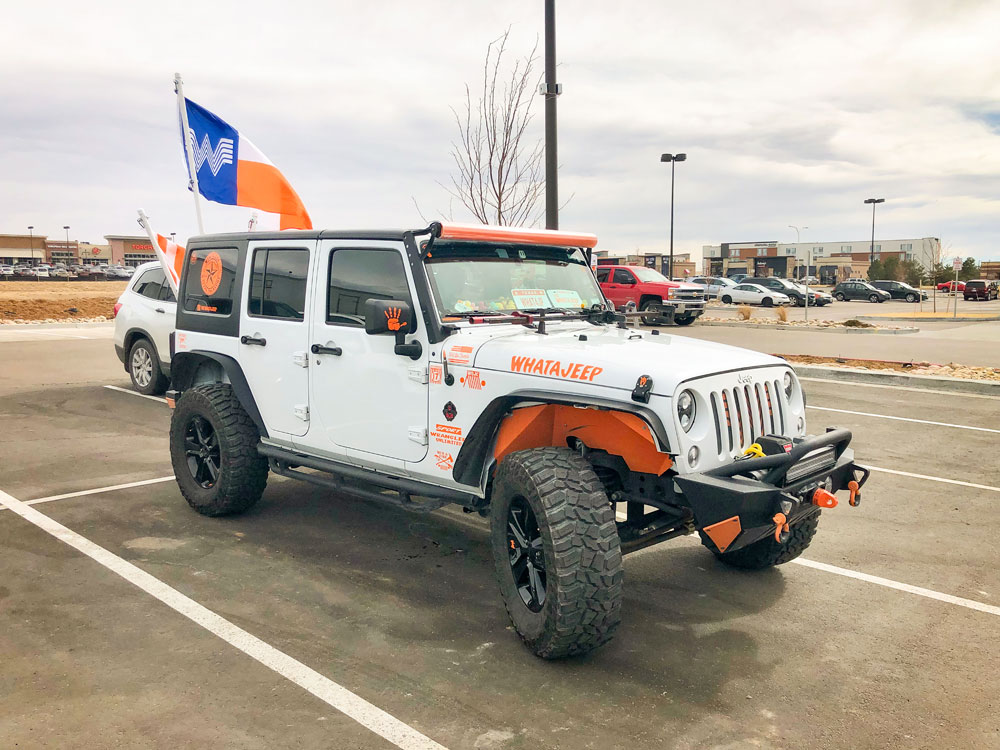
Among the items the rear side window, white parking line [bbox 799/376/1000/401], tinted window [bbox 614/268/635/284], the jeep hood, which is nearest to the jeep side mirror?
the jeep hood

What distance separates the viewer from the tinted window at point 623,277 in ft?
89.5

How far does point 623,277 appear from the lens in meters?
27.5

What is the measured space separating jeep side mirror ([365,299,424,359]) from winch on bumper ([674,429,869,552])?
1.70 metres

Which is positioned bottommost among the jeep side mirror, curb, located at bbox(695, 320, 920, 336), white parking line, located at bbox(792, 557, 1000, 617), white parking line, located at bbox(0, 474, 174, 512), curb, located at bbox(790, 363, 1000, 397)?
white parking line, located at bbox(792, 557, 1000, 617)

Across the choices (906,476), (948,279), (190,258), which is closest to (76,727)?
(190,258)

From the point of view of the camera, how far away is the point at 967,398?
38.7 ft

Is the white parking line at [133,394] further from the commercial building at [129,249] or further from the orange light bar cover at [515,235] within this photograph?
the commercial building at [129,249]

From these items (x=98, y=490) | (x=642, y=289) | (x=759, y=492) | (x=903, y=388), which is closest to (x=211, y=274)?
(x=98, y=490)

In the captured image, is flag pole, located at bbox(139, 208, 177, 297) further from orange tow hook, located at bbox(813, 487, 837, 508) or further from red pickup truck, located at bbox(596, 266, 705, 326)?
red pickup truck, located at bbox(596, 266, 705, 326)

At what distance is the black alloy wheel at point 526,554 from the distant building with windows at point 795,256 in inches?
3708

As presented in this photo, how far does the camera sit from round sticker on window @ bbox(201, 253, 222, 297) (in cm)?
607

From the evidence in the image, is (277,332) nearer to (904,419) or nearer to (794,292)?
(904,419)

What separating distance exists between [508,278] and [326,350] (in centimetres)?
123

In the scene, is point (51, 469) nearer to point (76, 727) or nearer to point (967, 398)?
point (76, 727)
